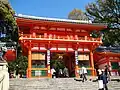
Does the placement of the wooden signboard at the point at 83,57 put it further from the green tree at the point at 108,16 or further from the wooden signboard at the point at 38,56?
the green tree at the point at 108,16

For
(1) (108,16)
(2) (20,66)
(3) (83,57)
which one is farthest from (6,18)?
(1) (108,16)

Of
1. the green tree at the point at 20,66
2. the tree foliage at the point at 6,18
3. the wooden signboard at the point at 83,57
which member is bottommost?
the green tree at the point at 20,66

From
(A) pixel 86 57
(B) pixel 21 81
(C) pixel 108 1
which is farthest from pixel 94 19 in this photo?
(B) pixel 21 81

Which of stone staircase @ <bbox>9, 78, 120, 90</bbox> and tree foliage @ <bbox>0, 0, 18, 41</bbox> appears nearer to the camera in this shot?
stone staircase @ <bbox>9, 78, 120, 90</bbox>

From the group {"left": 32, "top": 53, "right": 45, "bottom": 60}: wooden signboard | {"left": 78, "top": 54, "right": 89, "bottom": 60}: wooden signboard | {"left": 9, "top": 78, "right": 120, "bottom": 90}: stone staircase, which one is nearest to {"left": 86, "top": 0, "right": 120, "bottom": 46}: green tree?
{"left": 78, "top": 54, "right": 89, "bottom": 60}: wooden signboard

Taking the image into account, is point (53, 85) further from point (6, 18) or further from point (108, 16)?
point (108, 16)

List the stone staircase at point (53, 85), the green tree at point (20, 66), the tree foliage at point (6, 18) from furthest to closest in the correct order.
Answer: the green tree at point (20, 66) → the tree foliage at point (6, 18) → the stone staircase at point (53, 85)

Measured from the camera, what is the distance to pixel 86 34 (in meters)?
27.5

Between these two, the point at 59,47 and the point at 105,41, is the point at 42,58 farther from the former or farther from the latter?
the point at 105,41

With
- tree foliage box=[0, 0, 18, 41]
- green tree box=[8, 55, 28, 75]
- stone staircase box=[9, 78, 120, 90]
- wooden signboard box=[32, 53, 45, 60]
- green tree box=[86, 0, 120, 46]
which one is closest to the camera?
stone staircase box=[9, 78, 120, 90]

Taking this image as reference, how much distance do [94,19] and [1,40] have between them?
15465mm

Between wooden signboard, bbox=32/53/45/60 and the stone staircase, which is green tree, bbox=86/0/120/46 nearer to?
wooden signboard, bbox=32/53/45/60

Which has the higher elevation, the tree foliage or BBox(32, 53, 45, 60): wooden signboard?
the tree foliage

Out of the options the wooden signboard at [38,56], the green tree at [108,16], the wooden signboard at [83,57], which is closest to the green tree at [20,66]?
the wooden signboard at [38,56]
